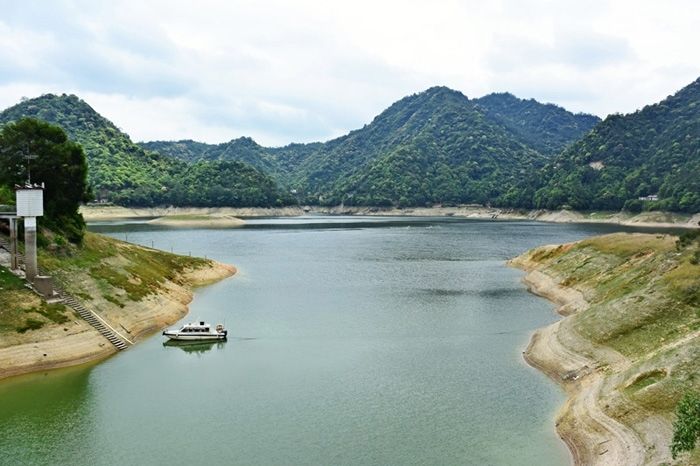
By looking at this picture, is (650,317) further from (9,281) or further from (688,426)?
(9,281)

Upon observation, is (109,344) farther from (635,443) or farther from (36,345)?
(635,443)

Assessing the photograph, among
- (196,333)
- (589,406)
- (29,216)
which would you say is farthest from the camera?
(196,333)

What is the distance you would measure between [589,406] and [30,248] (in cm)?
4553

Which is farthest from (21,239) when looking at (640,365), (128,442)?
(640,365)

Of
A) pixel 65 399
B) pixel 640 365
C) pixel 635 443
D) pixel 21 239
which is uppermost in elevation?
pixel 21 239

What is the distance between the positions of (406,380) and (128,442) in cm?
1954

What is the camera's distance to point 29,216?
5041 centimetres

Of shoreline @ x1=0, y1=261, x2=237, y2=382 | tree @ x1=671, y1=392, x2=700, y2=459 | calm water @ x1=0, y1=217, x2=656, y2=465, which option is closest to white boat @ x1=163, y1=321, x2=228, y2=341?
calm water @ x1=0, y1=217, x2=656, y2=465

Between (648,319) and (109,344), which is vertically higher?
(648,319)

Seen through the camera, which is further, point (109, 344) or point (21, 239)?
point (21, 239)

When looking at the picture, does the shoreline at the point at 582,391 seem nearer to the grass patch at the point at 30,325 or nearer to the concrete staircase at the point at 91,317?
the concrete staircase at the point at 91,317

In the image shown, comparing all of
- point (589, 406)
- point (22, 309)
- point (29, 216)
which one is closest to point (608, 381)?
point (589, 406)

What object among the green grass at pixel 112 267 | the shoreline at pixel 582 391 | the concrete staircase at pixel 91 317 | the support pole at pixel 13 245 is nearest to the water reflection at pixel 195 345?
the concrete staircase at pixel 91 317

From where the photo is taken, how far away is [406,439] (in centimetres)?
3197
